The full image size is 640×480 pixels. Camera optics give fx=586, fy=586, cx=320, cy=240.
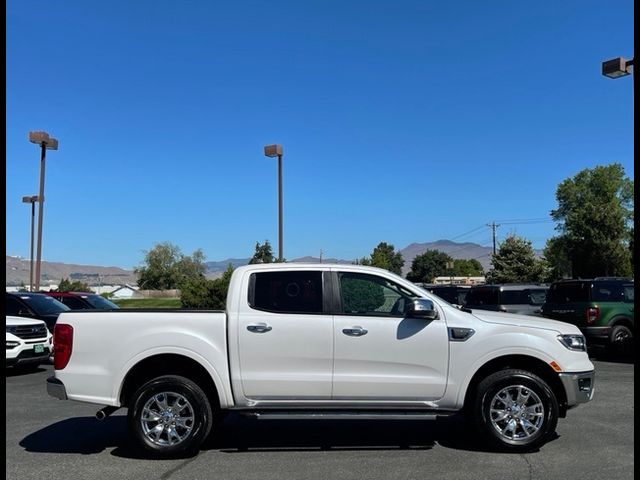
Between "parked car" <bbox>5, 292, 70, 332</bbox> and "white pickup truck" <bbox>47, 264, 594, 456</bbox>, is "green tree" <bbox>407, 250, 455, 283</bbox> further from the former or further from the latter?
"white pickup truck" <bbox>47, 264, 594, 456</bbox>

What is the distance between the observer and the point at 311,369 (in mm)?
6000

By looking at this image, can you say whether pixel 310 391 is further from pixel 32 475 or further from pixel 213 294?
pixel 213 294

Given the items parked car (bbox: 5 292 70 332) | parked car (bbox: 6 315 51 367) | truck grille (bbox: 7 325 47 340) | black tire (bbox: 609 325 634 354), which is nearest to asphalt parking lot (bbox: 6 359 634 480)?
parked car (bbox: 6 315 51 367)

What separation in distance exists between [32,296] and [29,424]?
842cm

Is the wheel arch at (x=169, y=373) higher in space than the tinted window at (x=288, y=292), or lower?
lower

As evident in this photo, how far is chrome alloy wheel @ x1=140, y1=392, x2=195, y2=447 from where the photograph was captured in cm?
595

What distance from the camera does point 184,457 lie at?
19.6 ft

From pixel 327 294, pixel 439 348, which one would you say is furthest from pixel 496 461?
pixel 327 294

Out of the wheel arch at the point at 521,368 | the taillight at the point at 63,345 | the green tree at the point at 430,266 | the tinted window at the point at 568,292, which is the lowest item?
the wheel arch at the point at 521,368

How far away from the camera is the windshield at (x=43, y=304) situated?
14.5 m

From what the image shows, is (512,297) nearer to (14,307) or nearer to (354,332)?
(354,332)

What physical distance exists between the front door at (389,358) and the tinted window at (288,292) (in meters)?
0.35

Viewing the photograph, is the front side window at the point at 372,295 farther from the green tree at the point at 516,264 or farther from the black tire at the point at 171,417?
the green tree at the point at 516,264

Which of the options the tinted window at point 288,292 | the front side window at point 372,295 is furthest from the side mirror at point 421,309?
the tinted window at point 288,292
